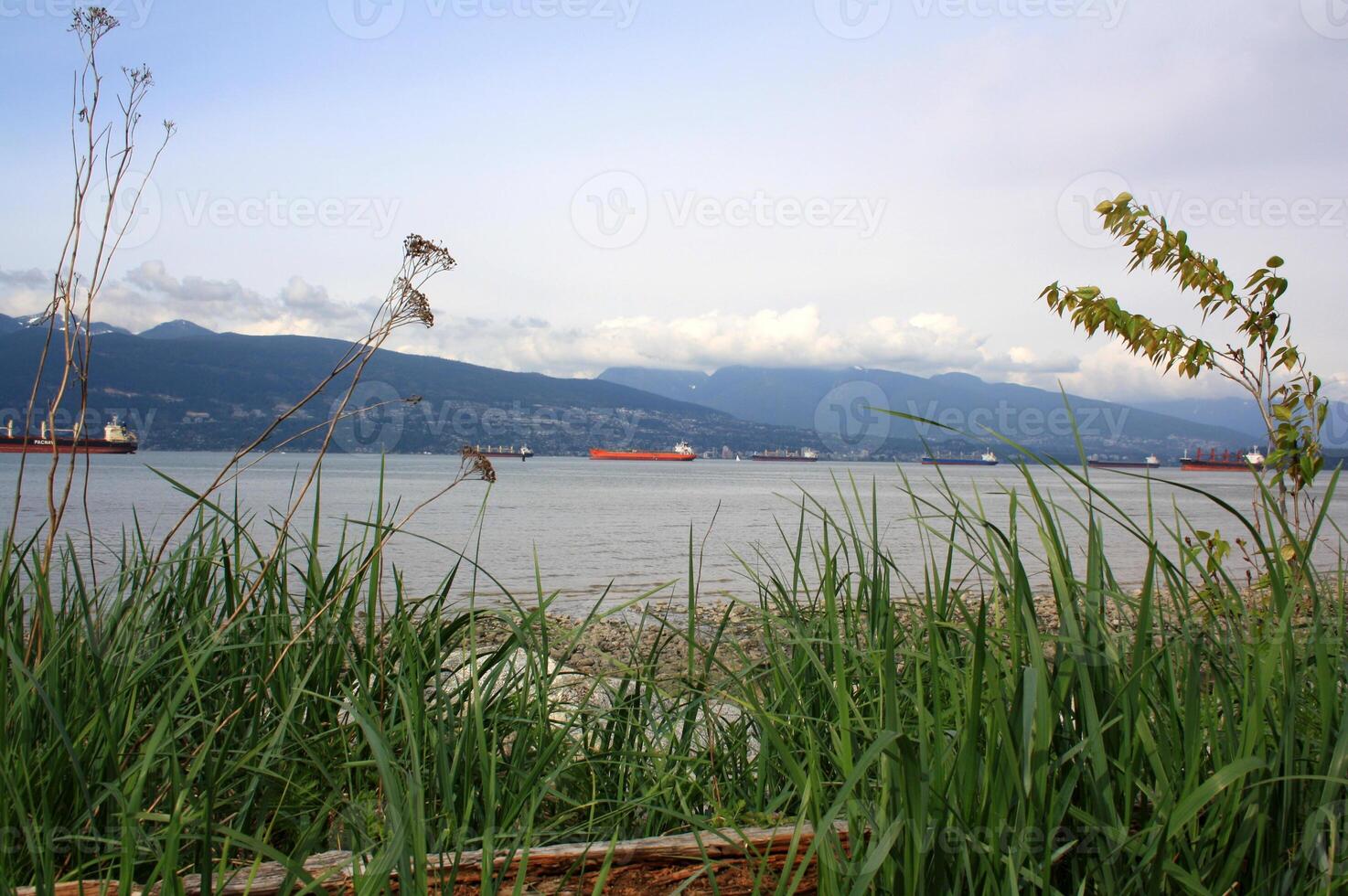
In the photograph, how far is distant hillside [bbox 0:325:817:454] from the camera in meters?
121

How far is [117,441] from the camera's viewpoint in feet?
302

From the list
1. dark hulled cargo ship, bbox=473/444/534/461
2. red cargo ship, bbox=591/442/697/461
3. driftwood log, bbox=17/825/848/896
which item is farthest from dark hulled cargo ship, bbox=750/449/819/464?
driftwood log, bbox=17/825/848/896

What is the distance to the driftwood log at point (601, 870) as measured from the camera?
69.1 inches

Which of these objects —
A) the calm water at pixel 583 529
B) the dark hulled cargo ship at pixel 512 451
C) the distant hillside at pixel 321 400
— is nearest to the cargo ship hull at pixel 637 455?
the distant hillside at pixel 321 400

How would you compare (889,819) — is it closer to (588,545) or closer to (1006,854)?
(1006,854)

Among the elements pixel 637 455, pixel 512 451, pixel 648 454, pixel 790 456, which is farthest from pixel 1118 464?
pixel 512 451

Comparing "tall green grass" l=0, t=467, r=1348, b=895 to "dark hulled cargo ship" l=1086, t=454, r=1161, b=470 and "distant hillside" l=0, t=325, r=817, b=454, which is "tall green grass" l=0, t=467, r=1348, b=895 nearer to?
"dark hulled cargo ship" l=1086, t=454, r=1161, b=470

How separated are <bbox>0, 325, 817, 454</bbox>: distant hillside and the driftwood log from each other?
87202 mm

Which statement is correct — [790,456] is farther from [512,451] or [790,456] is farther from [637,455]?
[512,451]

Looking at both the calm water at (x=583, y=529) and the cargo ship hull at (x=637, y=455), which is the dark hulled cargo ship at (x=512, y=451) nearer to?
the cargo ship hull at (x=637, y=455)

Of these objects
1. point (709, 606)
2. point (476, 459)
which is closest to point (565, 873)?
point (476, 459)

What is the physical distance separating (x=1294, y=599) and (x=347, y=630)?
2404mm

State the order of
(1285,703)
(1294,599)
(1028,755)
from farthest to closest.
A: (1294,599)
(1285,703)
(1028,755)

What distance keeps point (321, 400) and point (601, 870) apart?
111 metres
